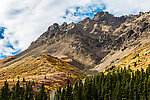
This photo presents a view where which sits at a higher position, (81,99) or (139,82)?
(139,82)

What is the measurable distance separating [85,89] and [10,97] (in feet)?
168

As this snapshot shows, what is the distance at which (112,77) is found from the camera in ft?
443

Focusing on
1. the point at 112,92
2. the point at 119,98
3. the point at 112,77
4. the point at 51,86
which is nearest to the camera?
the point at 119,98

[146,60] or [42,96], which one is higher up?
[146,60]

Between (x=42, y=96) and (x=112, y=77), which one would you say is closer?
(x=42, y=96)

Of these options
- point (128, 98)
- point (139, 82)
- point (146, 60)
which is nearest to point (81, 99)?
point (128, 98)

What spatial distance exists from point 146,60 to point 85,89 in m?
112

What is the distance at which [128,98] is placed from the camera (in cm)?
10538

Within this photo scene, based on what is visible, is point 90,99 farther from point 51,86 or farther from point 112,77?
point 51,86

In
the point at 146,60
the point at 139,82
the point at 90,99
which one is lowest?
the point at 90,99

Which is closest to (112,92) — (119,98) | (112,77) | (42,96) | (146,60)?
(119,98)

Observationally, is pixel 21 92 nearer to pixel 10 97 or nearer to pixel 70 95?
pixel 10 97

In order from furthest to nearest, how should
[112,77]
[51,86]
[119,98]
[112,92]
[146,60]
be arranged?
[146,60], [51,86], [112,77], [112,92], [119,98]

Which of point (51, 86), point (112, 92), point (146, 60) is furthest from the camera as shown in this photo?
point (146, 60)
